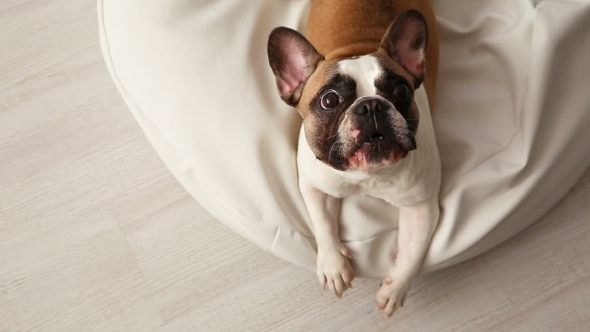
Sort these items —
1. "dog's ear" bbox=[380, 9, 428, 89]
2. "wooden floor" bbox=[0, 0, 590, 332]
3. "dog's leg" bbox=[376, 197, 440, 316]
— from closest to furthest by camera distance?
"dog's ear" bbox=[380, 9, 428, 89], "dog's leg" bbox=[376, 197, 440, 316], "wooden floor" bbox=[0, 0, 590, 332]

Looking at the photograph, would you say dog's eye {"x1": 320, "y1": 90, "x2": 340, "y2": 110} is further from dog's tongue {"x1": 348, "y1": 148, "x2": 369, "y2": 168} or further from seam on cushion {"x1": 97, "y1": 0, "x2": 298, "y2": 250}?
seam on cushion {"x1": 97, "y1": 0, "x2": 298, "y2": 250}

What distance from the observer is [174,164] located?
199 centimetres

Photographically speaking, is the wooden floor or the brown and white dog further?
the wooden floor

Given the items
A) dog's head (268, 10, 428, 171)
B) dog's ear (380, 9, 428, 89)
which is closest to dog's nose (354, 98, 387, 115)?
dog's head (268, 10, 428, 171)

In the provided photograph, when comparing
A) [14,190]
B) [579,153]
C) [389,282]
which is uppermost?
[579,153]

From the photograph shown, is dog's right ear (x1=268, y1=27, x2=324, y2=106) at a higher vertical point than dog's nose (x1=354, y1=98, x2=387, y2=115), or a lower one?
lower

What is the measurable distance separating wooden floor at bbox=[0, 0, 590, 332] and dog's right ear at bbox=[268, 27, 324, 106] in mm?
820

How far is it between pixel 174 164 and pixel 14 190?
85 centimetres

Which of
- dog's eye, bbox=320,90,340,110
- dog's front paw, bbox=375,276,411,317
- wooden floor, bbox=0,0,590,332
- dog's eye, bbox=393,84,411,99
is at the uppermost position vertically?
dog's eye, bbox=393,84,411,99

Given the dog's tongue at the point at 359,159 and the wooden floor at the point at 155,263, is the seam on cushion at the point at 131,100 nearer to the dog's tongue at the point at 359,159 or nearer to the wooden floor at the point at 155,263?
the wooden floor at the point at 155,263

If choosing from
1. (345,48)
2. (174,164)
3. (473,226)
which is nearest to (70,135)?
(174,164)

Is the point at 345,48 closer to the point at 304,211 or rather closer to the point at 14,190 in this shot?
the point at 304,211

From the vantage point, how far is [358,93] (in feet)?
4.84

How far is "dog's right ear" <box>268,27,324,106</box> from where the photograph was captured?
1544 millimetres
